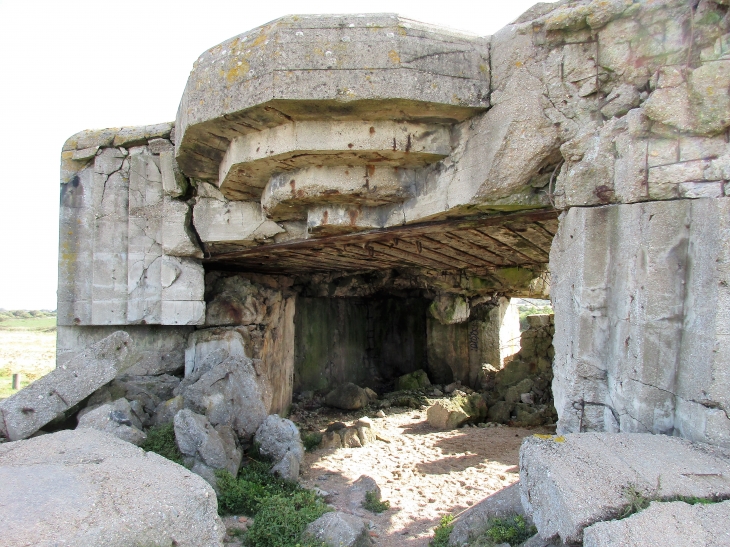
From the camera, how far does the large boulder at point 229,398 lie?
15.3 ft

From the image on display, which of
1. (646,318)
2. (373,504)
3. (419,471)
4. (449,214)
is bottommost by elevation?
(419,471)

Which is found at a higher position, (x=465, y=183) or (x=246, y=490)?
(x=465, y=183)

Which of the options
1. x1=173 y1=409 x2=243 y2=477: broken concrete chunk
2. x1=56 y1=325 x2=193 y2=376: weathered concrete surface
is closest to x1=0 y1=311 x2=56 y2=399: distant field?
x1=56 y1=325 x2=193 y2=376: weathered concrete surface

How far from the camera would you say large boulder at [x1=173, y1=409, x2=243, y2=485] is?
157 inches

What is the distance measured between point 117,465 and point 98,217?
10.2 ft

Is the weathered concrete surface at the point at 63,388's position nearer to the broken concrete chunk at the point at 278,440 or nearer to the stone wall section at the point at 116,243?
the stone wall section at the point at 116,243

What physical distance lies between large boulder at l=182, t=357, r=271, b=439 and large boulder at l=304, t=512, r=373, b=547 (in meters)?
1.61

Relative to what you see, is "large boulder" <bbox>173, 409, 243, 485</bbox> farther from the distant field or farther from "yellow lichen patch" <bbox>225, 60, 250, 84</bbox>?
the distant field

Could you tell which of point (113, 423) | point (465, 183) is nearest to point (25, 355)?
point (113, 423)

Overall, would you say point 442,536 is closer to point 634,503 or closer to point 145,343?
point 634,503

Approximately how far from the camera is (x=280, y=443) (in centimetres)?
466

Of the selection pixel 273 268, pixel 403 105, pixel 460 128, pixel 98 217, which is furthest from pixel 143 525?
pixel 273 268

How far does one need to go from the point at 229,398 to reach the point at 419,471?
2068 mm

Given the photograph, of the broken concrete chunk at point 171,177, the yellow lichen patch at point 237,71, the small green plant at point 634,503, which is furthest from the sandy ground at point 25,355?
the small green plant at point 634,503
